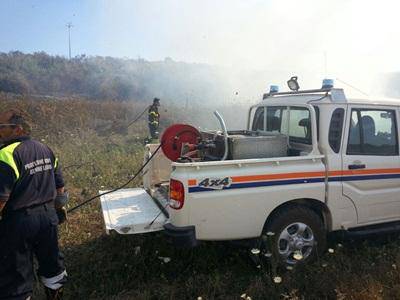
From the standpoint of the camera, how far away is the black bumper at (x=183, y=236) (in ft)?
12.4

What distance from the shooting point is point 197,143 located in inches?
197

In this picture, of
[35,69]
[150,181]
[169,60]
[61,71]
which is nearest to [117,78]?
[61,71]

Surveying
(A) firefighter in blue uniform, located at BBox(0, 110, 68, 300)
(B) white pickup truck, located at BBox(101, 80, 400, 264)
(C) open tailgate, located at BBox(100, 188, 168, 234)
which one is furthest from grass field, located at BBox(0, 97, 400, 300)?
(A) firefighter in blue uniform, located at BBox(0, 110, 68, 300)

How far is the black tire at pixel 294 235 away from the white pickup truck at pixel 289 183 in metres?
0.01

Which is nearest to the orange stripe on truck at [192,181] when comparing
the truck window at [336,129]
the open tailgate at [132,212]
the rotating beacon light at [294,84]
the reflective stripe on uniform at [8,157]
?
the open tailgate at [132,212]

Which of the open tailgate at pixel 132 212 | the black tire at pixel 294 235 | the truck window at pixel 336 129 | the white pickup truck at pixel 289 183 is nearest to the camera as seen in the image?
the white pickup truck at pixel 289 183

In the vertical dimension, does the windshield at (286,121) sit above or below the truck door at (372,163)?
above

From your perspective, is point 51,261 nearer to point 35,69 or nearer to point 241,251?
point 241,251

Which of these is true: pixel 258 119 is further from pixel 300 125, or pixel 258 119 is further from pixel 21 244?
pixel 21 244

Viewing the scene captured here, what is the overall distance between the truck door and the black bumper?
183 cm

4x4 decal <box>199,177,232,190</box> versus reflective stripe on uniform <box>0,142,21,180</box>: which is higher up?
reflective stripe on uniform <box>0,142,21,180</box>

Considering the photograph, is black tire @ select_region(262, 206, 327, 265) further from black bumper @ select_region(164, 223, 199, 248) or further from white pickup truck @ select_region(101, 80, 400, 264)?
black bumper @ select_region(164, 223, 199, 248)

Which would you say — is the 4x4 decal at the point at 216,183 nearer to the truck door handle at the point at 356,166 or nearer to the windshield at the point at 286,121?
the windshield at the point at 286,121

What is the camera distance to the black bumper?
379 cm
